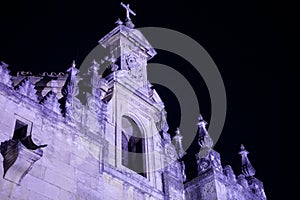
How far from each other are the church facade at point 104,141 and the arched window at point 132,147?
0.14 feet

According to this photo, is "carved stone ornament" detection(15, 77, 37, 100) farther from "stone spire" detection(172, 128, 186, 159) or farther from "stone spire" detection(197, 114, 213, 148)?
"stone spire" detection(197, 114, 213, 148)

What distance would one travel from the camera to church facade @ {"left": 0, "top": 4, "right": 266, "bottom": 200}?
567 inches

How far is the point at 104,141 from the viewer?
1766cm

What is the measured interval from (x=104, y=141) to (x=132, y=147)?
10.5ft

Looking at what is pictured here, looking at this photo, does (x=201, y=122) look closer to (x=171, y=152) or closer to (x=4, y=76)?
(x=171, y=152)

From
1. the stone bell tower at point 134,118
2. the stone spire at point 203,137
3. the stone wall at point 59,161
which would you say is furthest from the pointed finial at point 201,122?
the stone wall at point 59,161

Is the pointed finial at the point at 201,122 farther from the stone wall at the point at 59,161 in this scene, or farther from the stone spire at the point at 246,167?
the stone wall at the point at 59,161

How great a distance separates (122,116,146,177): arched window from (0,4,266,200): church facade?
4 cm

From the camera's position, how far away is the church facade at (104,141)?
14396mm

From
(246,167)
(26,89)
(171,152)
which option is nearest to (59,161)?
(26,89)

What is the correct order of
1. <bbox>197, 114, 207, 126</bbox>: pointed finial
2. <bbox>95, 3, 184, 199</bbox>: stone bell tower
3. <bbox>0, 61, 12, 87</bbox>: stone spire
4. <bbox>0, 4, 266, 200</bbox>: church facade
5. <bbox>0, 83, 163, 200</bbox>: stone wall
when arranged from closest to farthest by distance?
<bbox>0, 83, 163, 200</bbox>: stone wall < <bbox>0, 4, 266, 200</bbox>: church facade < <bbox>0, 61, 12, 87</bbox>: stone spire < <bbox>95, 3, 184, 199</bbox>: stone bell tower < <bbox>197, 114, 207, 126</bbox>: pointed finial

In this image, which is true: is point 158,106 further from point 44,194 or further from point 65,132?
point 44,194

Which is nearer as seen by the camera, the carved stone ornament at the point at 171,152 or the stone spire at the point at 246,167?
the carved stone ornament at the point at 171,152

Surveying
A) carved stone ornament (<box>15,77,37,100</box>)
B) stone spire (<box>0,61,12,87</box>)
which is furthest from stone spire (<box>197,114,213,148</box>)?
stone spire (<box>0,61,12,87</box>)
